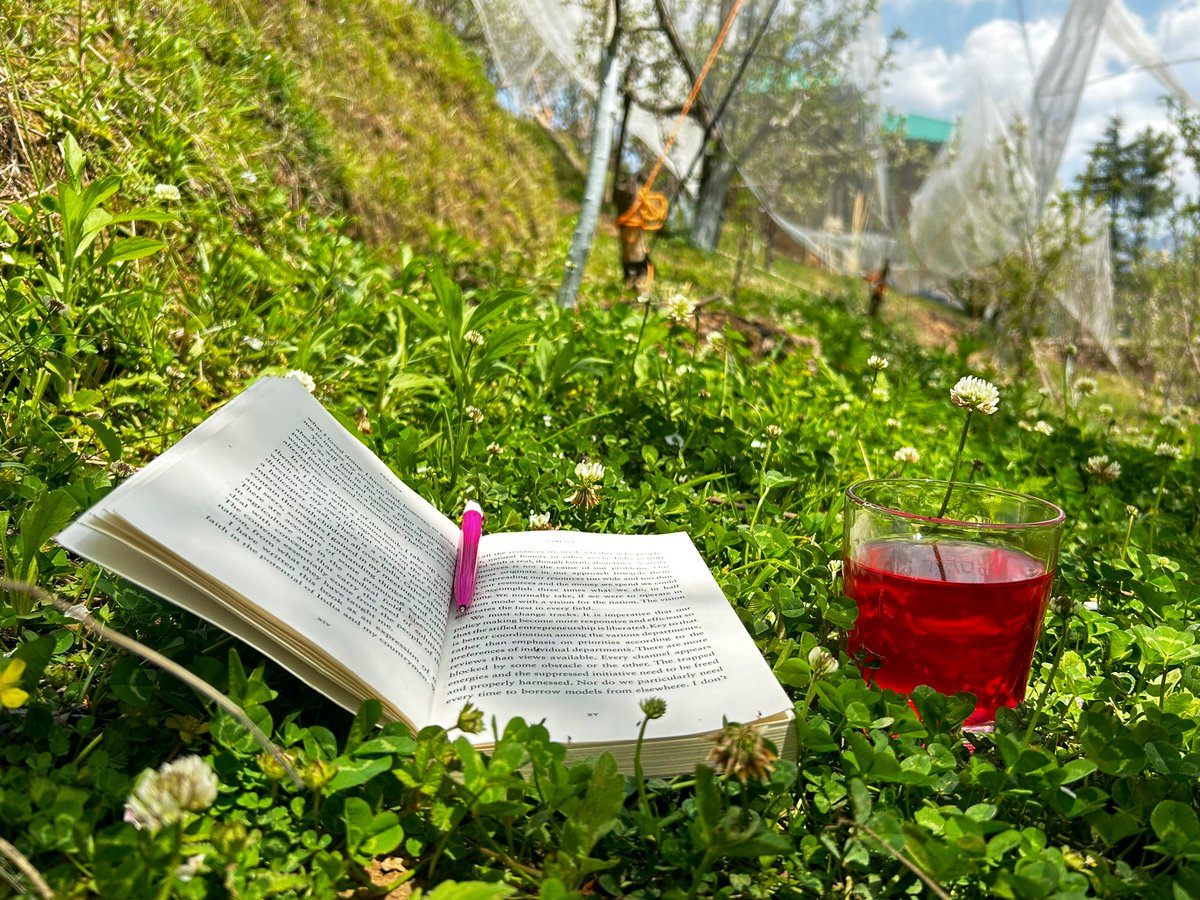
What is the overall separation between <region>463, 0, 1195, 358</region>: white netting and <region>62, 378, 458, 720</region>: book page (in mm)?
3019

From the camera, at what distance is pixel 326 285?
2434mm

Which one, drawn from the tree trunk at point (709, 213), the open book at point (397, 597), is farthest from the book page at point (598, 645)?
the tree trunk at point (709, 213)

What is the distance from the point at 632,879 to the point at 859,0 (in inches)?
208

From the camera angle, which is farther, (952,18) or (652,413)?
(952,18)

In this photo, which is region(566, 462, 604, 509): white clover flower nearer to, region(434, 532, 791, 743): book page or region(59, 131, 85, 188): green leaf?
region(434, 532, 791, 743): book page

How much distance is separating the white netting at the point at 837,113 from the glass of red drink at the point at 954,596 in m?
3.13

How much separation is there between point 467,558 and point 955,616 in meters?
0.65

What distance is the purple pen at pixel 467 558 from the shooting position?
3.72 ft

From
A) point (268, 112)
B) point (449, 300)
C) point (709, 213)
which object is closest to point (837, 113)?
point (268, 112)

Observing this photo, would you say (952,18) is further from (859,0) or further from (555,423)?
(555,423)

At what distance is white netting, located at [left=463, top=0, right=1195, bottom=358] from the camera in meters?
4.46

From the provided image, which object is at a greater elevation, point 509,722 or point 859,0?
point 859,0

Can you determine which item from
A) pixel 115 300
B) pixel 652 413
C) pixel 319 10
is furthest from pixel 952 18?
pixel 115 300

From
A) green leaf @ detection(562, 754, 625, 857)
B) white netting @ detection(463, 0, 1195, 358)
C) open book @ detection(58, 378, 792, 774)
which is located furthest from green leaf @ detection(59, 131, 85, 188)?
white netting @ detection(463, 0, 1195, 358)
